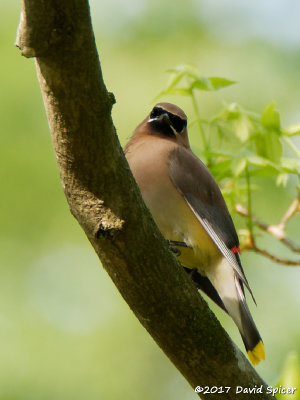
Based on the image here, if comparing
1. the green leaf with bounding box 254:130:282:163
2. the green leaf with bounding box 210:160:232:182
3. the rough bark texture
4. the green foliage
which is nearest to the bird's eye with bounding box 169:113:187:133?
the green foliage

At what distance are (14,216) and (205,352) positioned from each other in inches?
220

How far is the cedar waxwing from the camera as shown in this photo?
5.00 metres

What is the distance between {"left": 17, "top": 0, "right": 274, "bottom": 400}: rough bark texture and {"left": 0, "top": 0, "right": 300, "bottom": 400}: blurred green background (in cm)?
446

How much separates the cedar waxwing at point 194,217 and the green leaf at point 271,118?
2.85 feet

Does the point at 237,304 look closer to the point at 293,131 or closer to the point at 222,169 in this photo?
the point at 222,169

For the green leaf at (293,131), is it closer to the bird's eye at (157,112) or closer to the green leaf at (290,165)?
the green leaf at (290,165)

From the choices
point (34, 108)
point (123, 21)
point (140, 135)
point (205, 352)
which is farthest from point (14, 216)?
point (205, 352)

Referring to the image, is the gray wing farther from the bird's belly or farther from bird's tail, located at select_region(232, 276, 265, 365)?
bird's tail, located at select_region(232, 276, 265, 365)

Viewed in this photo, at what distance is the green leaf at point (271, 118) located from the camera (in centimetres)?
441

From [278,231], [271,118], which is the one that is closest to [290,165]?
[271,118]

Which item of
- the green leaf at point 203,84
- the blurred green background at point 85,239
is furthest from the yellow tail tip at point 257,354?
the blurred green background at point 85,239

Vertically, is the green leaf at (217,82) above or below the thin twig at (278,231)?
above

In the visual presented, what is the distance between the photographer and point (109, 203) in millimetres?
3318

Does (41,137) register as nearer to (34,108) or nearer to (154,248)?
(34,108)
